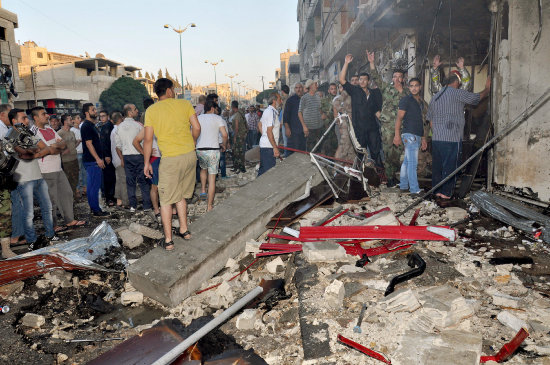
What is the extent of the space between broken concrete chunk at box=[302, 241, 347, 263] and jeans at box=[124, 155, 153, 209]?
3822 millimetres

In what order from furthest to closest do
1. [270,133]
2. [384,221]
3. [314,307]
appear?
[270,133] < [384,221] < [314,307]

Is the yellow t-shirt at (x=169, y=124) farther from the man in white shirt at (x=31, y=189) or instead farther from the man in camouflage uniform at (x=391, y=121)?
the man in camouflage uniform at (x=391, y=121)

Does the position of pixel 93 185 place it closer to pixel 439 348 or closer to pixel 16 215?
pixel 16 215

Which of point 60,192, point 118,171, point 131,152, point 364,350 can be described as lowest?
point 364,350

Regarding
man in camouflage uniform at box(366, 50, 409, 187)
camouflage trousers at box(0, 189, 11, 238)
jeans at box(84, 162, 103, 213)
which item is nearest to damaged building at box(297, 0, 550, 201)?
man in camouflage uniform at box(366, 50, 409, 187)

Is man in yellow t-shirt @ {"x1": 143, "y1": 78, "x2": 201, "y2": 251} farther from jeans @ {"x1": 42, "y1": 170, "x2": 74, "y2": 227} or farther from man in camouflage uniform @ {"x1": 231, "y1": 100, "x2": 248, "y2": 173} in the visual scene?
man in camouflage uniform @ {"x1": 231, "y1": 100, "x2": 248, "y2": 173}

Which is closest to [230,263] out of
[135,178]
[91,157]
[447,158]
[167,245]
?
[167,245]

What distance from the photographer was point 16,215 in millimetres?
4895

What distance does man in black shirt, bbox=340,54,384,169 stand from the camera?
731cm

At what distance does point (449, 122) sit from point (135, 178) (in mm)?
5382

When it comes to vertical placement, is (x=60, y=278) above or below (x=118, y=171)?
below

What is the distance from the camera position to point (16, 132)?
4609mm

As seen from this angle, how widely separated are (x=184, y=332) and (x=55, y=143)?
3801 millimetres

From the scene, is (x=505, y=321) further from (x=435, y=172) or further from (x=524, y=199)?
(x=435, y=172)
